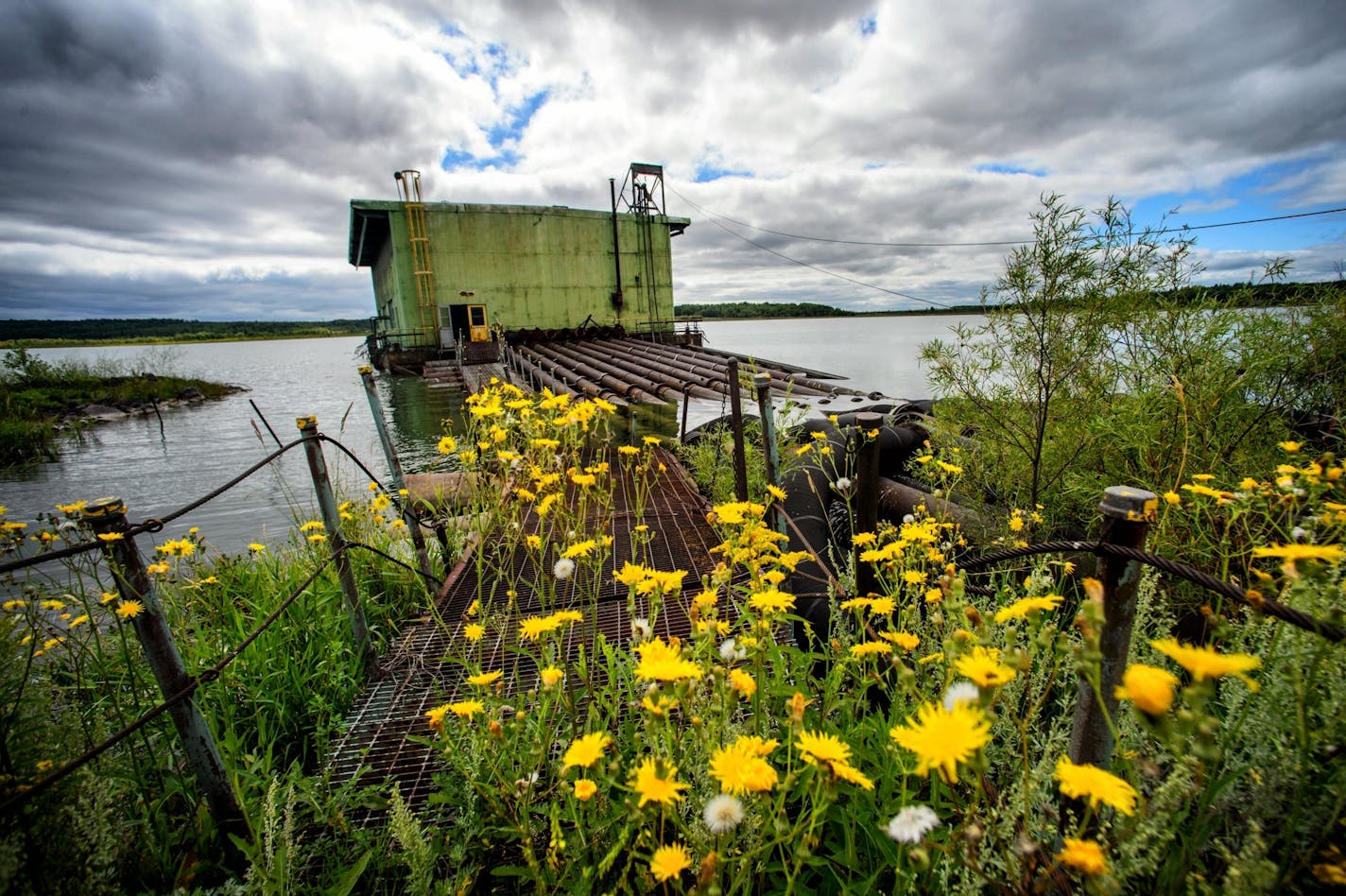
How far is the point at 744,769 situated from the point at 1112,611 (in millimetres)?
755

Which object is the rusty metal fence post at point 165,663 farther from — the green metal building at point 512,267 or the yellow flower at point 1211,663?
the green metal building at point 512,267

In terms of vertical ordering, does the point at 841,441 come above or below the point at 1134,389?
below

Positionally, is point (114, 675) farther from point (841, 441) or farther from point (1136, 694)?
point (841, 441)

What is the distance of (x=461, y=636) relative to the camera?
110 inches

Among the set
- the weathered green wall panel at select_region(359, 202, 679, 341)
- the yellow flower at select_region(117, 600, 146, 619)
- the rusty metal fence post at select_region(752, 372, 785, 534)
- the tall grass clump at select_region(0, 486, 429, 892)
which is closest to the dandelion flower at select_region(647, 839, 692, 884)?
the tall grass clump at select_region(0, 486, 429, 892)

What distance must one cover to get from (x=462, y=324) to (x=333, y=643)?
18.2 meters

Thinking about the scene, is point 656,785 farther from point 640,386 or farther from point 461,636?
point 640,386

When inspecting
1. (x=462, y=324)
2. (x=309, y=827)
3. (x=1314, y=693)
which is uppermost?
(x=462, y=324)

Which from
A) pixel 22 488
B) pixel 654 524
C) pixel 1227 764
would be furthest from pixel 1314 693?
pixel 22 488

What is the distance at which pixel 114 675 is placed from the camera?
268cm

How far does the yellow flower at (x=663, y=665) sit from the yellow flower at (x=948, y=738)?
0.36 meters

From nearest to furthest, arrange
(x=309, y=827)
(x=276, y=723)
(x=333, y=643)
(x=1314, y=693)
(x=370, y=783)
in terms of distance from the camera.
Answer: (x=1314, y=693), (x=309, y=827), (x=370, y=783), (x=276, y=723), (x=333, y=643)

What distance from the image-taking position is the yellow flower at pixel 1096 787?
0.68 metres

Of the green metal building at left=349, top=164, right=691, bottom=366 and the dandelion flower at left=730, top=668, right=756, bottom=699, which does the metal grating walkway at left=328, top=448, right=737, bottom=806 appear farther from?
the green metal building at left=349, top=164, right=691, bottom=366
